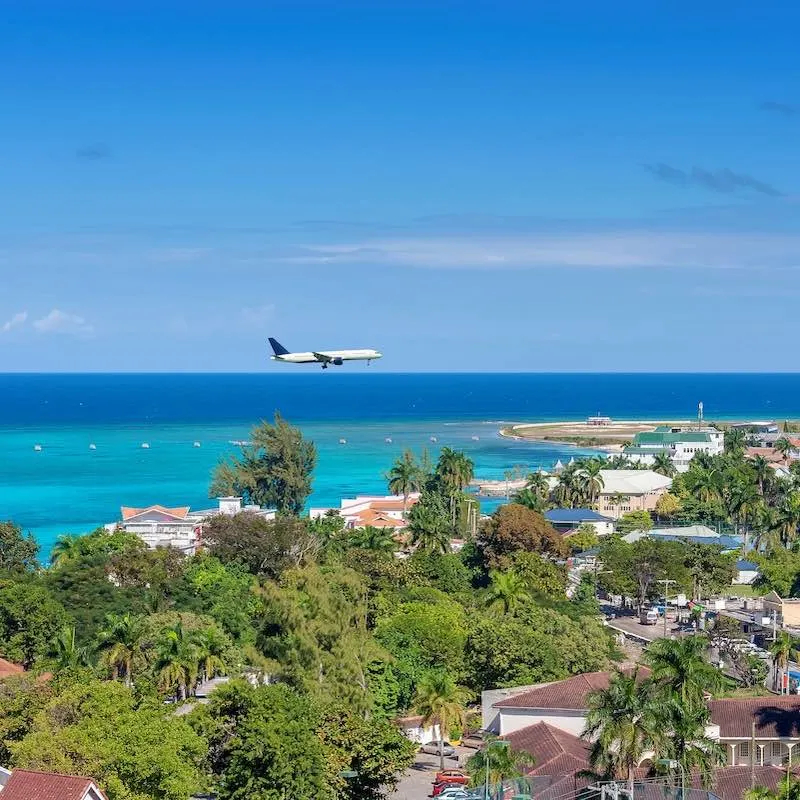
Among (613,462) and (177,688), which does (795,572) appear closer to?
(177,688)

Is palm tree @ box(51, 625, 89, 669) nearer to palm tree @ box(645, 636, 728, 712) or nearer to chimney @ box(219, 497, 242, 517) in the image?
palm tree @ box(645, 636, 728, 712)

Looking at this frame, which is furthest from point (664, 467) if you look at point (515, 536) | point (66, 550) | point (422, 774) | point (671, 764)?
point (671, 764)

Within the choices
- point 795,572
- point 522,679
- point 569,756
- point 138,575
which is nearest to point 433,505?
point 795,572

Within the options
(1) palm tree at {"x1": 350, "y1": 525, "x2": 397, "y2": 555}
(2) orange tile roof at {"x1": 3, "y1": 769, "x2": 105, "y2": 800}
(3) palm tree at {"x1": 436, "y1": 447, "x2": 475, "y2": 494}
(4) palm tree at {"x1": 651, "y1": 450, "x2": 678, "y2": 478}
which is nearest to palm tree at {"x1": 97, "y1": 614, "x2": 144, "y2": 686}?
(2) orange tile roof at {"x1": 3, "y1": 769, "x2": 105, "y2": 800}

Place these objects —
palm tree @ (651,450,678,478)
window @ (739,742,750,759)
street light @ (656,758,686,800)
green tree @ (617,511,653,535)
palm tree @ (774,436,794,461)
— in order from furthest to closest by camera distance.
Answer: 1. palm tree @ (774,436,794,461)
2. palm tree @ (651,450,678,478)
3. green tree @ (617,511,653,535)
4. window @ (739,742,750,759)
5. street light @ (656,758,686,800)

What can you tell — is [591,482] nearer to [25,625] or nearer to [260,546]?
[260,546]

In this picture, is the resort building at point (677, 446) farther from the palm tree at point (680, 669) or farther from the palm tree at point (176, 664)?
the palm tree at point (680, 669)
